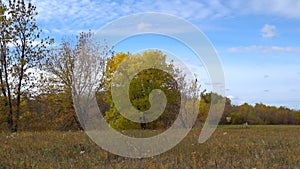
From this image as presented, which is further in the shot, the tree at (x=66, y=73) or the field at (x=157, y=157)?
the tree at (x=66, y=73)

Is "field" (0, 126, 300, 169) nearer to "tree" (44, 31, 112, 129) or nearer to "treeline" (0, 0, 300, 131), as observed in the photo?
"treeline" (0, 0, 300, 131)

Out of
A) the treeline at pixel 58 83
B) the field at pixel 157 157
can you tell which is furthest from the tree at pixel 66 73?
the field at pixel 157 157

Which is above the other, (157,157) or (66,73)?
(66,73)

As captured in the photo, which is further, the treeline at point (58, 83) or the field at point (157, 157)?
the treeline at point (58, 83)

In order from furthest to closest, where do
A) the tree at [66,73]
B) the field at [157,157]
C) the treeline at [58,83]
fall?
1. the tree at [66,73]
2. the treeline at [58,83]
3. the field at [157,157]

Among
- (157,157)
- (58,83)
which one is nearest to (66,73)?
(58,83)

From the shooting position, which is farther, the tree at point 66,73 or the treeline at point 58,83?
the tree at point 66,73

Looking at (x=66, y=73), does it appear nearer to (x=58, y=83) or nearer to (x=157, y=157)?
(x=58, y=83)

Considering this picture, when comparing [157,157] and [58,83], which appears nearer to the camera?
[157,157]

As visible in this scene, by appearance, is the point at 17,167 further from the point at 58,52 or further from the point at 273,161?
the point at 58,52

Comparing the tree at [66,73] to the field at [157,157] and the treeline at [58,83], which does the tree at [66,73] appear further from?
the field at [157,157]

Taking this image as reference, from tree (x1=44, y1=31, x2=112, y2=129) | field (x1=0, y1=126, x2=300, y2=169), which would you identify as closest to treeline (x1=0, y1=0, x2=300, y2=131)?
tree (x1=44, y1=31, x2=112, y2=129)

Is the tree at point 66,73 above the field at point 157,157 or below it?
above

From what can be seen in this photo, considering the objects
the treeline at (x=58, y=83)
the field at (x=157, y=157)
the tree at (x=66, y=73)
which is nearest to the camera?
the field at (x=157, y=157)
